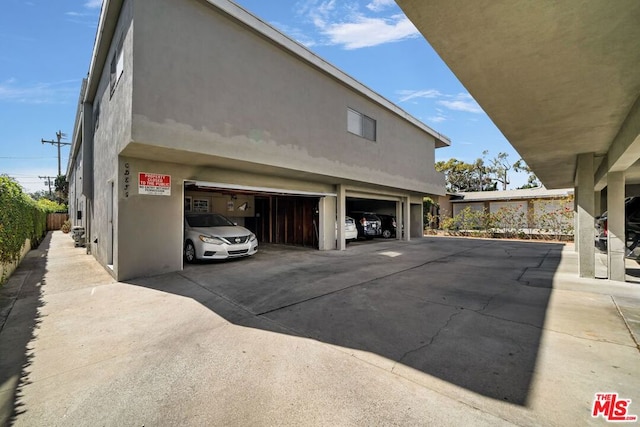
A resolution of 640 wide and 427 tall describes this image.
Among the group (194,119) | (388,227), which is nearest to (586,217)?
(194,119)

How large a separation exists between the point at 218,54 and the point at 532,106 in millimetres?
6329

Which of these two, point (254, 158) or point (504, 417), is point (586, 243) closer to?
point (504, 417)

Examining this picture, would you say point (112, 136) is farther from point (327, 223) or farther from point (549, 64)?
point (549, 64)

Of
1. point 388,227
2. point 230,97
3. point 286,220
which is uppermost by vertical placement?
point 230,97

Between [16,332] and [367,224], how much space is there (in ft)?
46.6

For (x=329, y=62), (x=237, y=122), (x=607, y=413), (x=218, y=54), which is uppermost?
(x=329, y=62)

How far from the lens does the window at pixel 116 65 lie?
243 inches

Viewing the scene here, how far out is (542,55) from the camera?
2998 millimetres

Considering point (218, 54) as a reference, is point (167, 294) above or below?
below

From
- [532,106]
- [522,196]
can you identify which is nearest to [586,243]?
[532,106]

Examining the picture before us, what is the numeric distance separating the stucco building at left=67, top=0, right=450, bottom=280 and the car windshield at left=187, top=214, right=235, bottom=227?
1.31 metres

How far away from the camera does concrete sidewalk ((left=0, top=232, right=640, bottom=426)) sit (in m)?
2.16

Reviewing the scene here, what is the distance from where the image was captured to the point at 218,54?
650cm

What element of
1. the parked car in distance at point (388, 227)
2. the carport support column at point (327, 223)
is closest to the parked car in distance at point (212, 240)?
the carport support column at point (327, 223)
